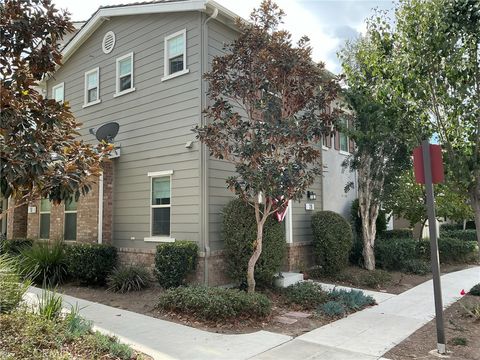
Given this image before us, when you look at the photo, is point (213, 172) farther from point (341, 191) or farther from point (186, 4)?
point (341, 191)

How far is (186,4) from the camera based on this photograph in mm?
Answer: 9992

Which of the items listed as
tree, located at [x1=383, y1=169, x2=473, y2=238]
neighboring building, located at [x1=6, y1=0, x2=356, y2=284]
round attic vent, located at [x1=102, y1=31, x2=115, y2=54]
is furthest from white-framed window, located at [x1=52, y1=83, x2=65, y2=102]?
tree, located at [x1=383, y1=169, x2=473, y2=238]

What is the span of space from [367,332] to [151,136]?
7.05 metres

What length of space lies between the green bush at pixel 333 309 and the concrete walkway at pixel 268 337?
A: 0.69 feet

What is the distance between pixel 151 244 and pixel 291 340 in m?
5.25

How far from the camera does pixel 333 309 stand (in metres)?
8.00

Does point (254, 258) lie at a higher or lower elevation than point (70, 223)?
lower

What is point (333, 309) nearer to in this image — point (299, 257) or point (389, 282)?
point (389, 282)

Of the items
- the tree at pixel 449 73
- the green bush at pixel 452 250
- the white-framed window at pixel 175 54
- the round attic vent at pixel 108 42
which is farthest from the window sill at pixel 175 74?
the green bush at pixel 452 250

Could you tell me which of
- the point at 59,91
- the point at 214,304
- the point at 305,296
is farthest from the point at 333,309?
the point at 59,91

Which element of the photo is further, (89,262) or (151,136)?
(151,136)

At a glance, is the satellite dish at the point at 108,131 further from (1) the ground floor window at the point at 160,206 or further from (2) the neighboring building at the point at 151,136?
(1) the ground floor window at the point at 160,206

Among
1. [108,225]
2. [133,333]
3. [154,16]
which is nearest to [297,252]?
[108,225]

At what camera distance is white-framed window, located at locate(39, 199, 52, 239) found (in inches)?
533
